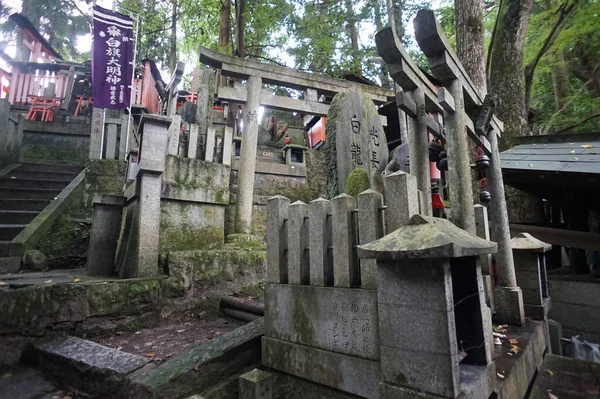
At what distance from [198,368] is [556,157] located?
23.8 feet

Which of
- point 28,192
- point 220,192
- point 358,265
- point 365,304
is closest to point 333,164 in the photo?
point 220,192

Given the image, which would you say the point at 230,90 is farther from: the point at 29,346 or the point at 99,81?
the point at 29,346

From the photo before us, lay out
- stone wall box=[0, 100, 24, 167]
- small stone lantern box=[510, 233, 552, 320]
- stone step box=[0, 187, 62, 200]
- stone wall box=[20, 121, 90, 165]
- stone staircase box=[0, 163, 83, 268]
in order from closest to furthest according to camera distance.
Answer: small stone lantern box=[510, 233, 552, 320], stone staircase box=[0, 163, 83, 268], stone step box=[0, 187, 62, 200], stone wall box=[0, 100, 24, 167], stone wall box=[20, 121, 90, 165]

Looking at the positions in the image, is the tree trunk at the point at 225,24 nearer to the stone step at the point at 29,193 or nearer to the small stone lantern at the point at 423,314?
the stone step at the point at 29,193

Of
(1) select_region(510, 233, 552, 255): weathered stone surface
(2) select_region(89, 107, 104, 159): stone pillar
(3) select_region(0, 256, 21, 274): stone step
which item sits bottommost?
(3) select_region(0, 256, 21, 274): stone step

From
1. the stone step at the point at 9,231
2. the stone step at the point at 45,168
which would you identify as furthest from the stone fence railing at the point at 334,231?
the stone step at the point at 45,168

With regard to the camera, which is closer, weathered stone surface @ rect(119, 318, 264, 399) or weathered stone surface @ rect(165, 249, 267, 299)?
weathered stone surface @ rect(119, 318, 264, 399)

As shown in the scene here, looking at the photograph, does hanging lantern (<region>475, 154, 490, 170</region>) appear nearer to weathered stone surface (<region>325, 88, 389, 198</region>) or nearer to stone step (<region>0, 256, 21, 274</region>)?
weathered stone surface (<region>325, 88, 389, 198</region>)

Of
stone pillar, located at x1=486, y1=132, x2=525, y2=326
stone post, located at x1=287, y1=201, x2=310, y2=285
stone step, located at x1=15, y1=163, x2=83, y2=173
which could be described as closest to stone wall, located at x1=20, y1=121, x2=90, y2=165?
stone step, located at x1=15, y1=163, x2=83, y2=173

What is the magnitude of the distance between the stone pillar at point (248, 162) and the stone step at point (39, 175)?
6.50 meters

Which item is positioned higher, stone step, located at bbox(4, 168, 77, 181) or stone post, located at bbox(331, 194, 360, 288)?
stone step, located at bbox(4, 168, 77, 181)

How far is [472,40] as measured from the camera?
297 inches

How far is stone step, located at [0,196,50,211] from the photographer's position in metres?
8.39

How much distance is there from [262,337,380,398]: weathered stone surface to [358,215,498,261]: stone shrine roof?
1087 millimetres
